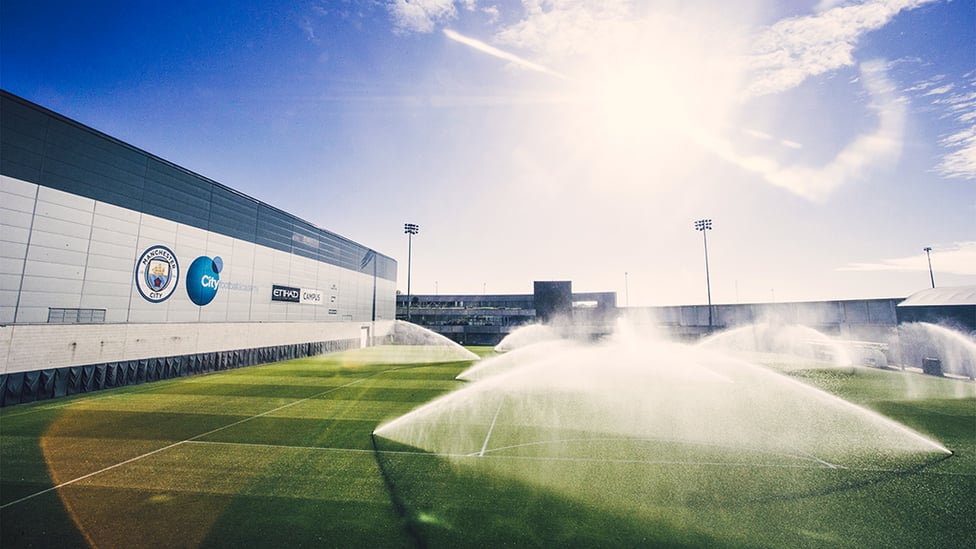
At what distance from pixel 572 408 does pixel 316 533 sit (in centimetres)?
1184

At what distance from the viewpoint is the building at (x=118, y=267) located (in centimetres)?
1719

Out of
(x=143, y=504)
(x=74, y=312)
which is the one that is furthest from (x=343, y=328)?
(x=143, y=504)

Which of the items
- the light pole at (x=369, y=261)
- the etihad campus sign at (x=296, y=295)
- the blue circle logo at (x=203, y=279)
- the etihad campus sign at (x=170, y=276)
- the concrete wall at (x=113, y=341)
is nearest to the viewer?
the concrete wall at (x=113, y=341)

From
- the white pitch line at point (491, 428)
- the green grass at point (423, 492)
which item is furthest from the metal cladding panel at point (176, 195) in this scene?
the white pitch line at point (491, 428)

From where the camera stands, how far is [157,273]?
79.3ft

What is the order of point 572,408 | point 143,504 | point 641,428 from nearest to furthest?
1. point 143,504
2. point 641,428
3. point 572,408

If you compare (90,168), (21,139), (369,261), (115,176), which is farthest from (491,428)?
(369,261)

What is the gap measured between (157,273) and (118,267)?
2584mm

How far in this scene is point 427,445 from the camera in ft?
37.4

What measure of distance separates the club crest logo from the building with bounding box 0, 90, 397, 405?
7 centimetres

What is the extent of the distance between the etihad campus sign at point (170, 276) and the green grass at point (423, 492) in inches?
424

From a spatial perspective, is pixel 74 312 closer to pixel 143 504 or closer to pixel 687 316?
pixel 143 504

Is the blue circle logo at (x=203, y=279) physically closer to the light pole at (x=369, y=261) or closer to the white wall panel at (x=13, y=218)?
the white wall panel at (x=13, y=218)

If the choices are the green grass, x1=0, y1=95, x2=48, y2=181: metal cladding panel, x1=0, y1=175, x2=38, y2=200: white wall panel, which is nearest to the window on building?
x1=0, y1=175, x2=38, y2=200: white wall panel
